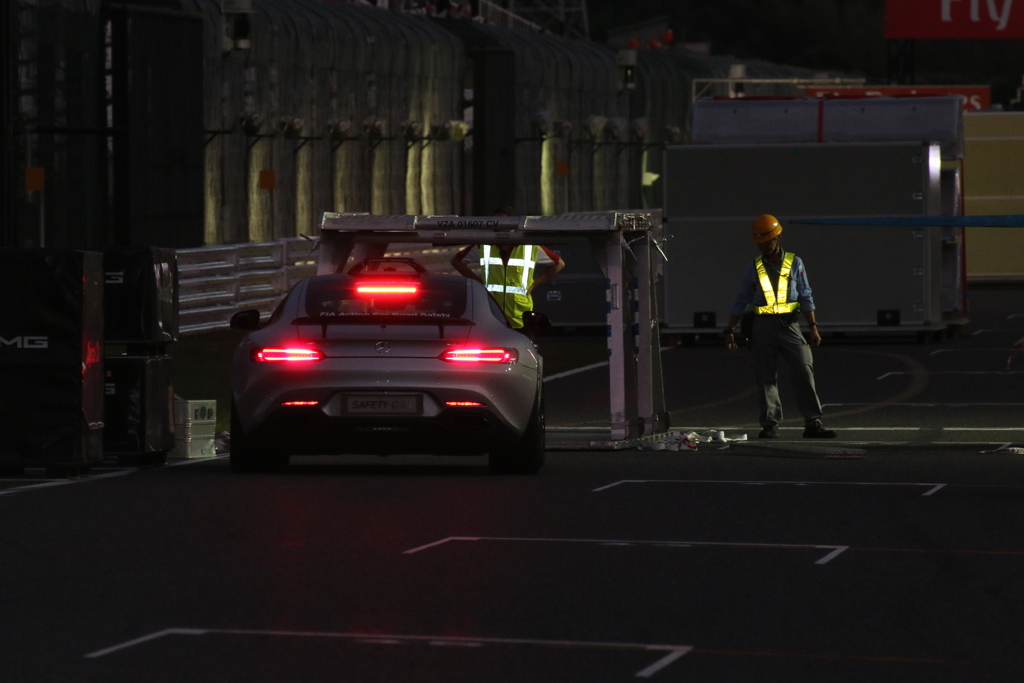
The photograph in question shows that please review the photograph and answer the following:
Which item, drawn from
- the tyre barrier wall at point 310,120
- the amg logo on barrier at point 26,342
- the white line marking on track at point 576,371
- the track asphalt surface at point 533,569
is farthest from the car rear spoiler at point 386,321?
the white line marking on track at point 576,371

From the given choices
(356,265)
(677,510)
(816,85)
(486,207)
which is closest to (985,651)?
(677,510)

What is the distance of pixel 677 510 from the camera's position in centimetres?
1223

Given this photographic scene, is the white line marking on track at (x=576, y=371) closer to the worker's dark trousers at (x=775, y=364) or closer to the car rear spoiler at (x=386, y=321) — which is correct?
the worker's dark trousers at (x=775, y=364)

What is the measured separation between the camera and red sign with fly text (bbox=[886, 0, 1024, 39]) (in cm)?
5950

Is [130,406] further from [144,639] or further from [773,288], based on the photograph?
[144,639]

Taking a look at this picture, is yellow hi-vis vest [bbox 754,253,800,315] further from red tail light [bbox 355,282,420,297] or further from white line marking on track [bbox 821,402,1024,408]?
red tail light [bbox 355,282,420,297]

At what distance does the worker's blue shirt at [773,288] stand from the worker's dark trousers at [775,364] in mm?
150

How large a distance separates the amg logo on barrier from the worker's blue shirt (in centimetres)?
592

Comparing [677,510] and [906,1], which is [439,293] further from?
[906,1]

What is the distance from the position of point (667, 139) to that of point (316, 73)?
23.9m

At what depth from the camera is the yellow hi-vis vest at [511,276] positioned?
17922 mm

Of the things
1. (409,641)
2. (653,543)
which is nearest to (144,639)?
(409,641)

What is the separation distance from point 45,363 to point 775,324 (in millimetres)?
6220

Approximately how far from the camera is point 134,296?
50.0 ft
